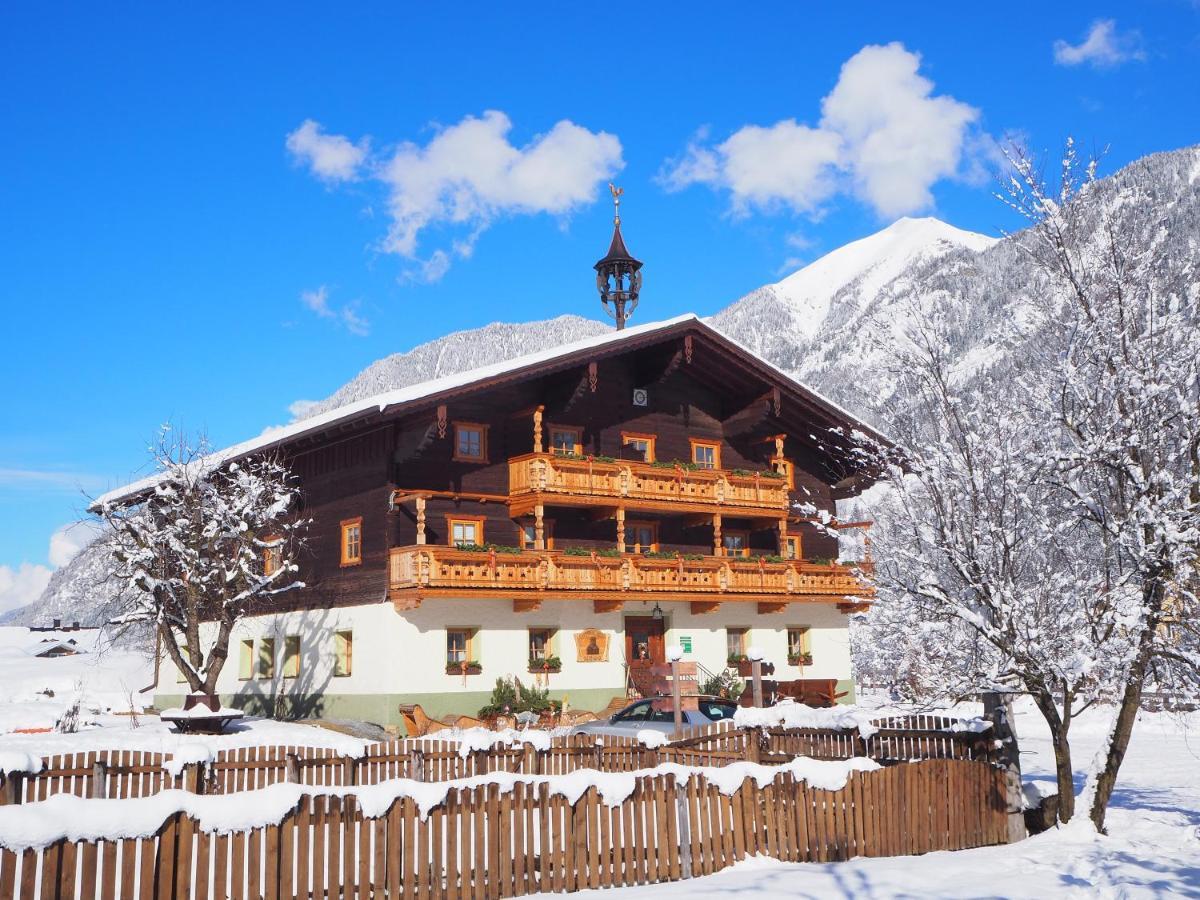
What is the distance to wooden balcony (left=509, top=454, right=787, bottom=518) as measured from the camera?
102ft

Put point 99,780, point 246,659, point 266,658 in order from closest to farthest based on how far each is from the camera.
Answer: point 99,780 < point 266,658 < point 246,659

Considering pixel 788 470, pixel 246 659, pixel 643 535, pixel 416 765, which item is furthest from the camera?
pixel 788 470

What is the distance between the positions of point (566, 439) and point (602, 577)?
469cm

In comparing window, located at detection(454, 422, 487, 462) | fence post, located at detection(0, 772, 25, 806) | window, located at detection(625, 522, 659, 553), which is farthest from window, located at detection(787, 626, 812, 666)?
fence post, located at detection(0, 772, 25, 806)

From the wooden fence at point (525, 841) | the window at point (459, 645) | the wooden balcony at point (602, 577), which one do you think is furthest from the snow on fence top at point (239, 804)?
the window at point (459, 645)

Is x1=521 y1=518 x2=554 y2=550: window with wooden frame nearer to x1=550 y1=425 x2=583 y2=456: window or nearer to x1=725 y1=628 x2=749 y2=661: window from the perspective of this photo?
x1=550 y1=425 x2=583 y2=456: window

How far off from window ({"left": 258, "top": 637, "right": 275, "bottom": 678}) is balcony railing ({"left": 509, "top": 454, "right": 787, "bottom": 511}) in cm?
899

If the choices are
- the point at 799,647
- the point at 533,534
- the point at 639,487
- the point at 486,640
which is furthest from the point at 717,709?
the point at 799,647

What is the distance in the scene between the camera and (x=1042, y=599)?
1419cm

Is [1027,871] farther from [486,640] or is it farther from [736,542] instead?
[736,542]

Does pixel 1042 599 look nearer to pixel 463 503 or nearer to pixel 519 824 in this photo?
pixel 519 824

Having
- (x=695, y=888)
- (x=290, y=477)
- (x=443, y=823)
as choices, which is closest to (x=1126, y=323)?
(x=695, y=888)

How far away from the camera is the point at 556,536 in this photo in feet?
109

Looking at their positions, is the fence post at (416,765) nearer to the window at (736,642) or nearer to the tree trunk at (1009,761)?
the tree trunk at (1009,761)
